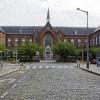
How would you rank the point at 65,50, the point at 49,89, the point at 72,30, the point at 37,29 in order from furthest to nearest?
the point at 72,30, the point at 37,29, the point at 65,50, the point at 49,89

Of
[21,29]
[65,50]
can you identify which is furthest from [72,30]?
[65,50]

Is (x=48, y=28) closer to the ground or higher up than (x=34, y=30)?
higher up

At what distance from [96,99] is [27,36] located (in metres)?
119

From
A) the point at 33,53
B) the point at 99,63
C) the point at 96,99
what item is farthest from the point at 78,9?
the point at 33,53

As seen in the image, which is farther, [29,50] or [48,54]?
[48,54]

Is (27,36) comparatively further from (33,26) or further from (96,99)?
(96,99)

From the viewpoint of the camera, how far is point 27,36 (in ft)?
433

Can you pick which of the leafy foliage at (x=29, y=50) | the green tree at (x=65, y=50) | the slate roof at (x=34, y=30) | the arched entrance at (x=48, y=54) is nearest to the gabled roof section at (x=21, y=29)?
the slate roof at (x=34, y=30)

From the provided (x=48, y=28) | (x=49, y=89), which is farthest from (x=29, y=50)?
(x=49, y=89)

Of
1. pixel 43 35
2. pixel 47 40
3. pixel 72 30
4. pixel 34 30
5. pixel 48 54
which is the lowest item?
pixel 48 54

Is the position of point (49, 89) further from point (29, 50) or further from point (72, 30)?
point (72, 30)

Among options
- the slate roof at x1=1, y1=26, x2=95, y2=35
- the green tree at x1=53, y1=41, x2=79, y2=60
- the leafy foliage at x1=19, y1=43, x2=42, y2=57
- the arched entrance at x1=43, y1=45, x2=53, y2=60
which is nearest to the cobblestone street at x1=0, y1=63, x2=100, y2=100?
the leafy foliage at x1=19, y1=43, x2=42, y2=57

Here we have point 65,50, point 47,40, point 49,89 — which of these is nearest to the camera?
point 49,89

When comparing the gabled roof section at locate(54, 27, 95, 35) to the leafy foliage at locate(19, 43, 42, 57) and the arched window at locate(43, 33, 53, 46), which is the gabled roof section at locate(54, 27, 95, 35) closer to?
the arched window at locate(43, 33, 53, 46)
